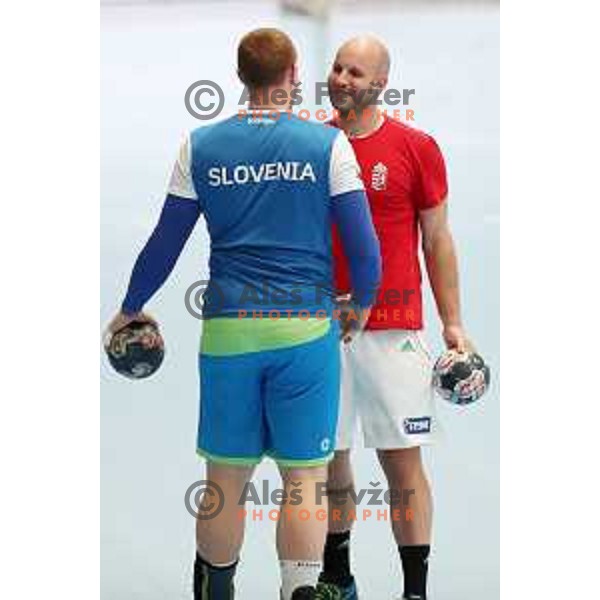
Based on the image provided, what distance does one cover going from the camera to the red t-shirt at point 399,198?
5008 millimetres

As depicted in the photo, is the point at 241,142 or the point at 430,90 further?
the point at 430,90

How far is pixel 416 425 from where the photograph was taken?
5.12 meters

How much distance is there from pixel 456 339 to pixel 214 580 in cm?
97

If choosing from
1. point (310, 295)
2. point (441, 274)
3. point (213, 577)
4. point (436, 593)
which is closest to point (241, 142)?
point (310, 295)

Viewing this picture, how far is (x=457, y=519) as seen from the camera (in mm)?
5484

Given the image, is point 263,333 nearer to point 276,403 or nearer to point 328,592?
point 276,403

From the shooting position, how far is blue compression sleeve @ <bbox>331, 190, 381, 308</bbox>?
4711mm

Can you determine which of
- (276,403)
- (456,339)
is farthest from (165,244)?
(456,339)

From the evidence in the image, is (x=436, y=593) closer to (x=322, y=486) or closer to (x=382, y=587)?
(x=382, y=587)

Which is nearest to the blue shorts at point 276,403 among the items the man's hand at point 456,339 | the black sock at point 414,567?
the man's hand at point 456,339

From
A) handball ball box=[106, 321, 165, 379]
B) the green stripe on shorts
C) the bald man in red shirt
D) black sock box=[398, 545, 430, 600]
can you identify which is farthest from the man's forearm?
handball ball box=[106, 321, 165, 379]

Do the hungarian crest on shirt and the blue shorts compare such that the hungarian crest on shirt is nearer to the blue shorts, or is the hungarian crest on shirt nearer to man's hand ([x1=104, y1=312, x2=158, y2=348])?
the blue shorts

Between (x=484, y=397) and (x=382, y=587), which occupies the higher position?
(x=484, y=397)

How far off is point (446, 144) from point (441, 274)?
47 centimetres
